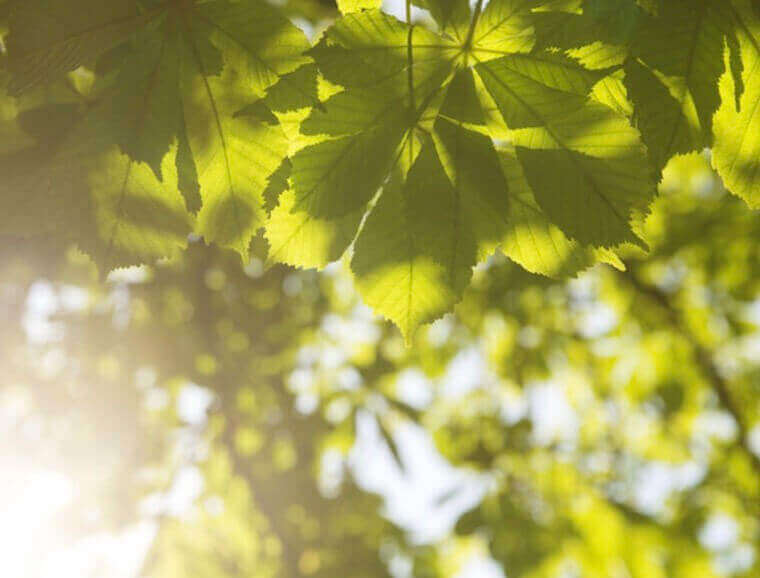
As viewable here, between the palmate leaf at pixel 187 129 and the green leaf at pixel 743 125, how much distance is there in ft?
1.76

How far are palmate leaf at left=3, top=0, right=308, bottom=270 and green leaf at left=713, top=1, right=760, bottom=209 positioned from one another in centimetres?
54

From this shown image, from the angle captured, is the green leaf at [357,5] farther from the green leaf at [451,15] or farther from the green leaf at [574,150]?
the green leaf at [574,150]

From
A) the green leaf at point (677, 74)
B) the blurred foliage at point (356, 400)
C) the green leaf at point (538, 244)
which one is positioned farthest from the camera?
the blurred foliage at point (356, 400)

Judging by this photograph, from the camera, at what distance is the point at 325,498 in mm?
4090

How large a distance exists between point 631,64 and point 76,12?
663 millimetres

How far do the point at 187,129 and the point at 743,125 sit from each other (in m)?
0.72

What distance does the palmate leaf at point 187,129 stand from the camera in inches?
31.3

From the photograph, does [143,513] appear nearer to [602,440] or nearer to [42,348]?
[42,348]

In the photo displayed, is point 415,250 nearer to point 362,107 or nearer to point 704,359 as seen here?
point 362,107

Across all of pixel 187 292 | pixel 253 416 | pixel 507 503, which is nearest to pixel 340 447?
pixel 253 416

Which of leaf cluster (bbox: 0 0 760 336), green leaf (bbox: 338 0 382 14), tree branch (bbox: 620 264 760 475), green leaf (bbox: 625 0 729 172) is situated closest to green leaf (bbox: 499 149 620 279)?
leaf cluster (bbox: 0 0 760 336)

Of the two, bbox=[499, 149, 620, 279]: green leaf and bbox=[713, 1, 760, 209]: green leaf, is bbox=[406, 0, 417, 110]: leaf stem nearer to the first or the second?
bbox=[499, 149, 620, 279]: green leaf

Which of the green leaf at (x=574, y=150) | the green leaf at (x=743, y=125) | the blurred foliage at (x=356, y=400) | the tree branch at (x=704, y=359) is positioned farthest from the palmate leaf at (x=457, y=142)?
the tree branch at (x=704, y=359)

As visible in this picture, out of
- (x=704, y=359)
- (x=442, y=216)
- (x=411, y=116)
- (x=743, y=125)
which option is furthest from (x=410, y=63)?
A: (x=704, y=359)
